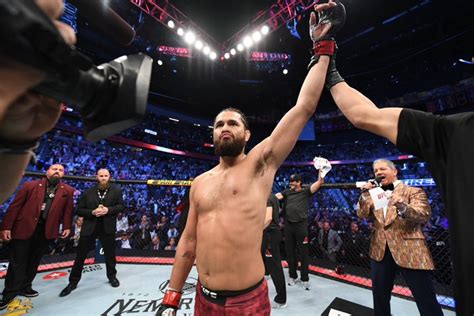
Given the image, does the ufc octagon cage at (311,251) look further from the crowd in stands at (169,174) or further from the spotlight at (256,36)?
the spotlight at (256,36)

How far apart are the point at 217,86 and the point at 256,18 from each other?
10.0 metres

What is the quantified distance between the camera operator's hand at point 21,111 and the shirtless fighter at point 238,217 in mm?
1203

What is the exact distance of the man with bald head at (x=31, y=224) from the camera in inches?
118

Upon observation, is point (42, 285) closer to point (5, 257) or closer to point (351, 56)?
point (5, 257)

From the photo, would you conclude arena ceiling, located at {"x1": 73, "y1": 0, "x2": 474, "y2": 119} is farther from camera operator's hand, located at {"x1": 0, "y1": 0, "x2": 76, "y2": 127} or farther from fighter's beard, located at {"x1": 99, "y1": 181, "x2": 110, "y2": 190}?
camera operator's hand, located at {"x1": 0, "y1": 0, "x2": 76, "y2": 127}

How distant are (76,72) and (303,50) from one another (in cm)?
1593

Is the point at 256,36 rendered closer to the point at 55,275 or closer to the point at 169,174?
the point at 55,275

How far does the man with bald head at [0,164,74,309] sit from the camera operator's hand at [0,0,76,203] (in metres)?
3.46

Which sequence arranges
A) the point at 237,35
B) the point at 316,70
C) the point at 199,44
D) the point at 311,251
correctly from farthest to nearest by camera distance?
1. the point at 199,44
2. the point at 237,35
3. the point at 311,251
4. the point at 316,70

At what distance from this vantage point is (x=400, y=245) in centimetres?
237

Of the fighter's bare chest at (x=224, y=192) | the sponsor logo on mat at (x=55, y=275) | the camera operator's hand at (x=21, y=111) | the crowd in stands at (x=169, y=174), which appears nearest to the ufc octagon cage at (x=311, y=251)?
the crowd in stands at (x=169, y=174)

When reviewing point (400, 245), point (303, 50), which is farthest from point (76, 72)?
point (303, 50)

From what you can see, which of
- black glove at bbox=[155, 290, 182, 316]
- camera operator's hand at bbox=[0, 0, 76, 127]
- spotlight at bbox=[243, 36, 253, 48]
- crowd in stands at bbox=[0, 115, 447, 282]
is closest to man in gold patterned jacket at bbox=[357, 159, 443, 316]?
black glove at bbox=[155, 290, 182, 316]

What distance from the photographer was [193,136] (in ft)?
66.4
